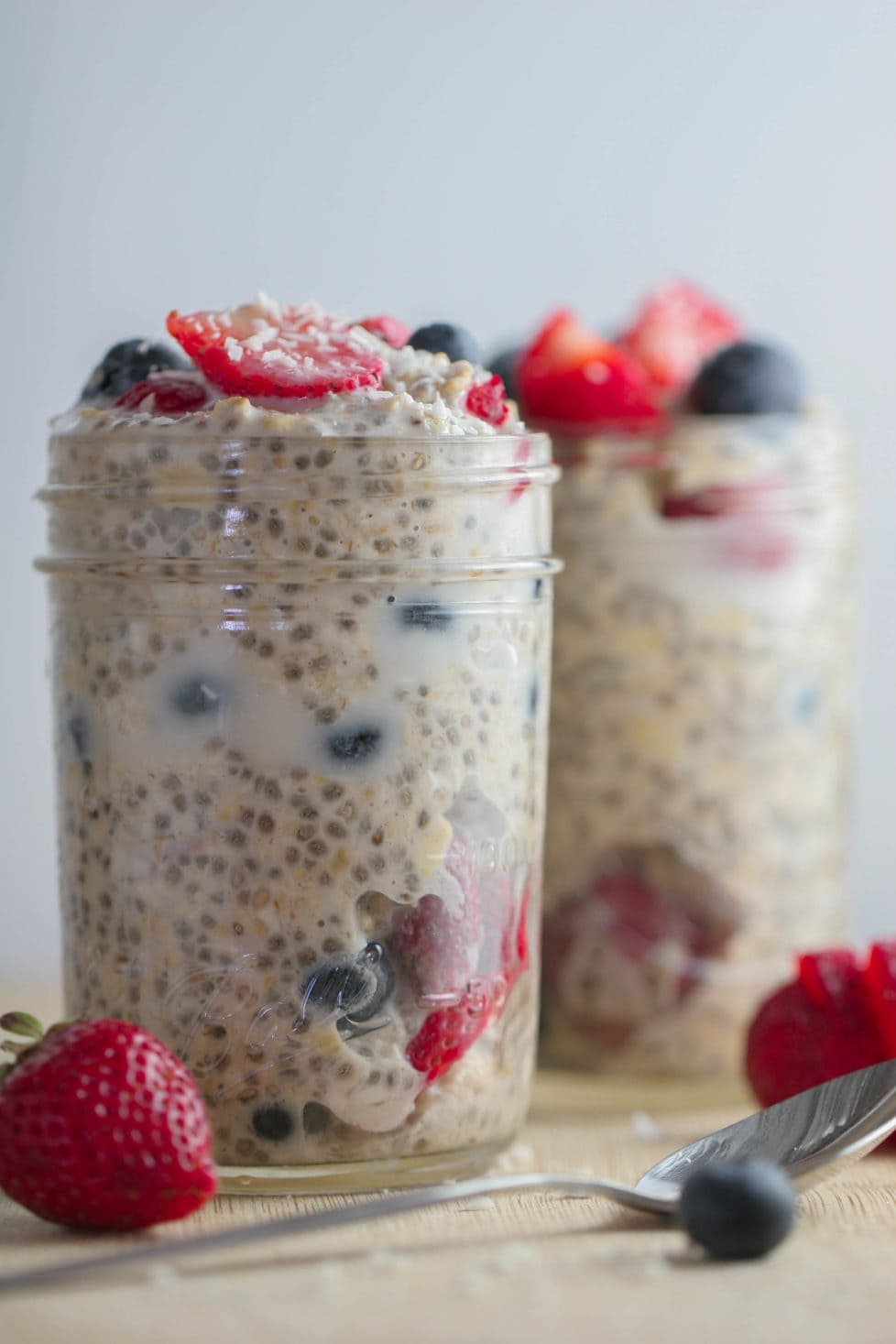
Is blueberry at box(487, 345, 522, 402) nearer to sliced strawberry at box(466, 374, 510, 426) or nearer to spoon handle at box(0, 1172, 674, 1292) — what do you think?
sliced strawberry at box(466, 374, 510, 426)

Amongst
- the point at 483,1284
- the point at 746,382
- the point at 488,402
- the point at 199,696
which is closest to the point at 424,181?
the point at 746,382

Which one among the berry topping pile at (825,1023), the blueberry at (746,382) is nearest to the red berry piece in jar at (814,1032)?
the berry topping pile at (825,1023)

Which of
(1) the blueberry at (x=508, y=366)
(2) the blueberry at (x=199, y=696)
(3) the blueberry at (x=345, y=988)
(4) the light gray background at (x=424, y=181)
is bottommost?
(3) the blueberry at (x=345, y=988)

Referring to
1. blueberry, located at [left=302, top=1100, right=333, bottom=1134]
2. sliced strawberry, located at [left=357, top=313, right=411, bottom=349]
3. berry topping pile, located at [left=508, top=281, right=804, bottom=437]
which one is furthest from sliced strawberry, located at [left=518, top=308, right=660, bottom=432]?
blueberry, located at [left=302, top=1100, right=333, bottom=1134]

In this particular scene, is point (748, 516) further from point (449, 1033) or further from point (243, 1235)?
point (243, 1235)

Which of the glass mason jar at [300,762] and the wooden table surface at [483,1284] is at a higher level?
the glass mason jar at [300,762]

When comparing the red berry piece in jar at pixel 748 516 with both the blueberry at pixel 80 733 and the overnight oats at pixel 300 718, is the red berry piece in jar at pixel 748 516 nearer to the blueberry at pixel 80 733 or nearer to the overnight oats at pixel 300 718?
the overnight oats at pixel 300 718

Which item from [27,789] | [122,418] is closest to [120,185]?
[27,789]

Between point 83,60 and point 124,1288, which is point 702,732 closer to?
point 124,1288
